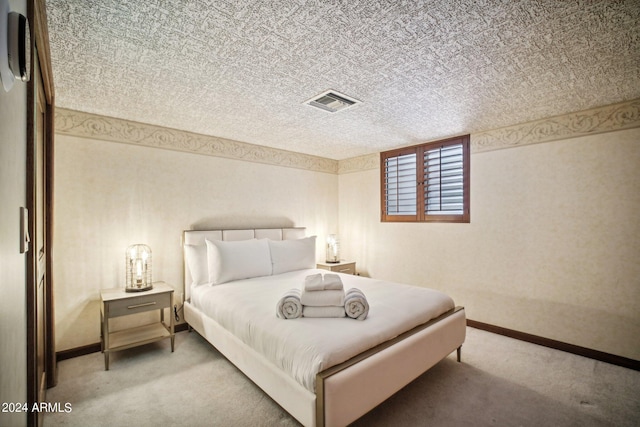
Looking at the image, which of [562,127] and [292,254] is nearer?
[562,127]

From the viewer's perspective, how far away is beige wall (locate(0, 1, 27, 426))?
814mm

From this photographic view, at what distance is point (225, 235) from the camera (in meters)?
3.73

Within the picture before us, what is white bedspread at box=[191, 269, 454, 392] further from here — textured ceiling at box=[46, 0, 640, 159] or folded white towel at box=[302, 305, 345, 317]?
textured ceiling at box=[46, 0, 640, 159]

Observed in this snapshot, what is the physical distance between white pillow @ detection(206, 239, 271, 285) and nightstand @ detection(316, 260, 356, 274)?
1165 millimetres

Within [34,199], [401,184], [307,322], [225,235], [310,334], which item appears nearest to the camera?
[34,199]

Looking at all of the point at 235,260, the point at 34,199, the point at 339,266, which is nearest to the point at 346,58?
the point at 34,199

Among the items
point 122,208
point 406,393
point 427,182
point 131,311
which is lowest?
point 406,393

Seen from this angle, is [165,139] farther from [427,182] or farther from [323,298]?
[427,182]

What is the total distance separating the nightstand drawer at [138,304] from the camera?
8.77 feet

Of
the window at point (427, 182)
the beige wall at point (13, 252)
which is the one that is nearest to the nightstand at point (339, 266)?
the window at point (427, 182)

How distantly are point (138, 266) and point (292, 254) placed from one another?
1.72 m

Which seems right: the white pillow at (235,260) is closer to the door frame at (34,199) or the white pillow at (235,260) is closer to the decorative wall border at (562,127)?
the door frame at (34,199)

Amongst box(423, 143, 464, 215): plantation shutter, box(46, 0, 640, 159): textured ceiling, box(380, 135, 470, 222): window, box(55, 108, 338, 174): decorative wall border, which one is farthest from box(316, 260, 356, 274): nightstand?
box(46, 0, 640, 159): textured ceiling

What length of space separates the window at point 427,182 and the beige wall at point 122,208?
Result: 192 cm
